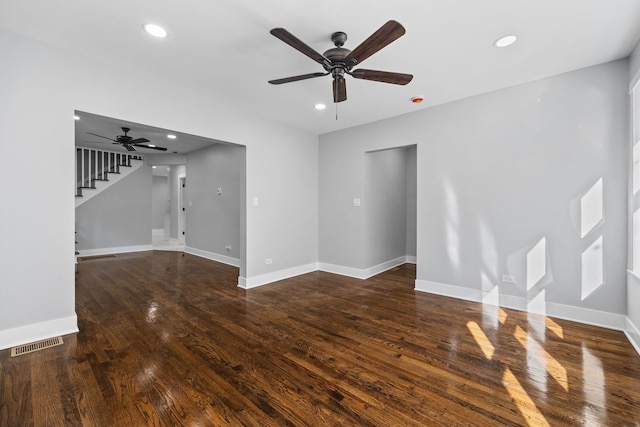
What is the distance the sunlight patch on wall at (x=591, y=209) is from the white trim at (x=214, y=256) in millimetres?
5322

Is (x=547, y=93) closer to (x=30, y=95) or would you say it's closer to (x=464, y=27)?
(x=464, y=27)

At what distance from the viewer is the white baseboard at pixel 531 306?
108 inches

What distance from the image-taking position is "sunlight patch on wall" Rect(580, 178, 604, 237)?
282 centimetres

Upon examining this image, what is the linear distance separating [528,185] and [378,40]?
254 cm

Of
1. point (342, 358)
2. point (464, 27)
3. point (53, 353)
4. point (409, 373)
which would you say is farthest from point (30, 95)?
point (409, 373)

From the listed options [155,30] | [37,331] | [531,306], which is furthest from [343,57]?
[37,331]

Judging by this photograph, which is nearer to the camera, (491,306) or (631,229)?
(631,229)

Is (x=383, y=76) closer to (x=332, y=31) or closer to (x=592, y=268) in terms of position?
(x=332, y=31)

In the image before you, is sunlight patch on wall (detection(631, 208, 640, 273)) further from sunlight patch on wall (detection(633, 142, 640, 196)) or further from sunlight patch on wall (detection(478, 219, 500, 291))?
sunlight patch on wall (detection(478, 219, 500, 291))

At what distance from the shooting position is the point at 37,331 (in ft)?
8.14

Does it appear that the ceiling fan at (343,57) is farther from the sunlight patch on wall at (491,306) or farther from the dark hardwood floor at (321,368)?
the sunlight patch on wall at (491,306)

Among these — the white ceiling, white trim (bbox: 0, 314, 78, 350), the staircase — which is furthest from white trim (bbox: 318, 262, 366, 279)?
the staircase

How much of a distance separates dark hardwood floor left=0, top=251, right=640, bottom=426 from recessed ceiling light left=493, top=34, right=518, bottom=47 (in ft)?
8.71

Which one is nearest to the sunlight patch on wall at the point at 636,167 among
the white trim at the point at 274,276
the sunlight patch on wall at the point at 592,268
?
the sunlight patch on wall at the point at 592,268
